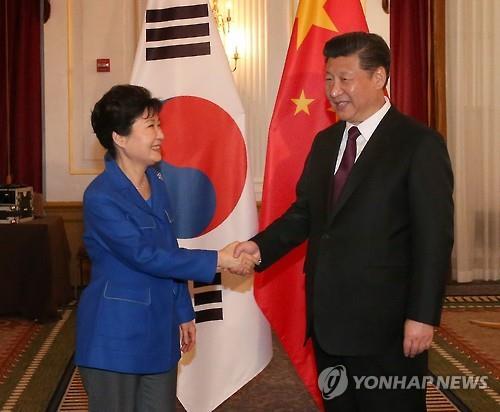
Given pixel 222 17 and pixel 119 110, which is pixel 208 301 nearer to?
pixel 119 110

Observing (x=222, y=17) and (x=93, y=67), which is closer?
(x=222, y=17)

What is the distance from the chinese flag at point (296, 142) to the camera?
335 cm

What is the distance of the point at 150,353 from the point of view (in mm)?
2352

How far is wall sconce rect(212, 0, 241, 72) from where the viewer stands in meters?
6.82

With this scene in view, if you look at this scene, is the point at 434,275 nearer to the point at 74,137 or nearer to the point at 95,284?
the point at 95,284

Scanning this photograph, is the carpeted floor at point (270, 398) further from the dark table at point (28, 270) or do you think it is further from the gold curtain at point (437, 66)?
the gold curtain at point (437, 66)

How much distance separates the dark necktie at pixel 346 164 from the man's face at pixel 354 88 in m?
0.05

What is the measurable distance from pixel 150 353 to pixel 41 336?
11.0 feet

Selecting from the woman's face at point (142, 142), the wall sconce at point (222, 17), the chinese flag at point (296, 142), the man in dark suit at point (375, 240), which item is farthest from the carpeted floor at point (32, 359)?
the wall sconce at point (222, 17)

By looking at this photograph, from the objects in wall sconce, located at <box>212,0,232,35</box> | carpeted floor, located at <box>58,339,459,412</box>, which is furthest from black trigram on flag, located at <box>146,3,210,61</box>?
wall sconce, located at <box>212,0,232,35</box>

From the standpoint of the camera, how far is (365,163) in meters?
2.30

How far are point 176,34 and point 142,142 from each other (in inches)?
39.2

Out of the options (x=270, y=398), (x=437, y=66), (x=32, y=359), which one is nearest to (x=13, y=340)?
(x=32, y=359)

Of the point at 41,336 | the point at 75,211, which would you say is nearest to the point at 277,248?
the point at 41,336
